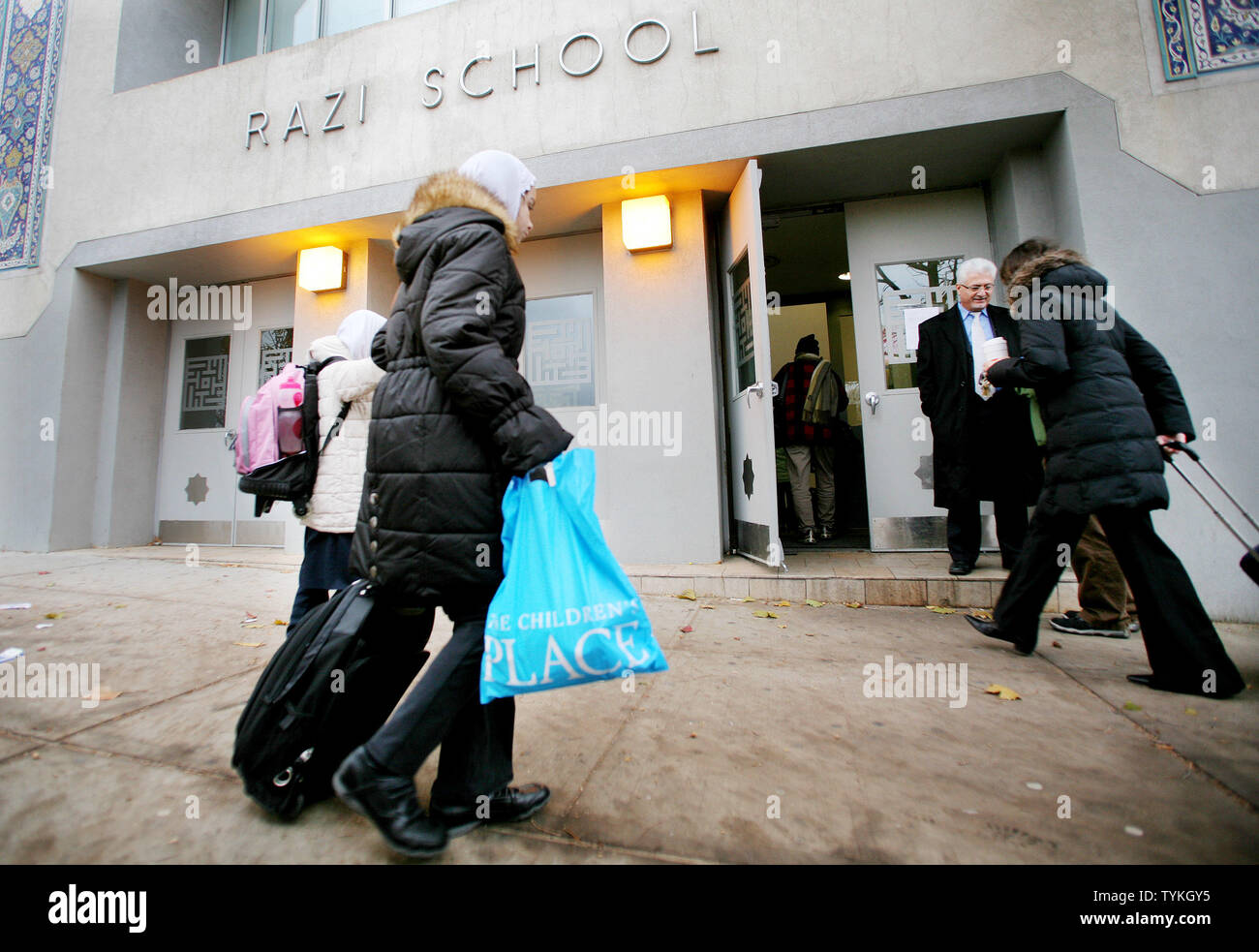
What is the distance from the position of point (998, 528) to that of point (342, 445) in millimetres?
3737

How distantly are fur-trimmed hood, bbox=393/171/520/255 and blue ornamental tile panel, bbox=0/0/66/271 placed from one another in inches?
300

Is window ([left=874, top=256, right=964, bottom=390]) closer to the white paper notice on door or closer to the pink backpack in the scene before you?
the white paper notice on door

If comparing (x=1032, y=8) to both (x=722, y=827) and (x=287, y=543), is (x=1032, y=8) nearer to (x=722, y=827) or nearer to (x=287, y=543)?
(x=722, y=827)

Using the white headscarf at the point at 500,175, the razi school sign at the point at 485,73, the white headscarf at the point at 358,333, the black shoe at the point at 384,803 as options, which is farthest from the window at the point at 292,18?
the black shoe at the point at 384,803

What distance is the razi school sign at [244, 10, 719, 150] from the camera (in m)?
4.47

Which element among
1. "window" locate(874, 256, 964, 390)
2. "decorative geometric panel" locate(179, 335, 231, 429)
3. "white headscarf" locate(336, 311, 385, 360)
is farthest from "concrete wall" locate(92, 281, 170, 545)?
"window" locate(874, 256, 964, 390)

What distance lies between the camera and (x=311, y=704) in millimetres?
1431

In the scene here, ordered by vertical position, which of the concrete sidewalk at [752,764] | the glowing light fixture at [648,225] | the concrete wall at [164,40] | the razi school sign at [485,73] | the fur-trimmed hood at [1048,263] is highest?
the concrete wall at [164,40]

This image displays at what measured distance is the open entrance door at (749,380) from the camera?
13.0 ft

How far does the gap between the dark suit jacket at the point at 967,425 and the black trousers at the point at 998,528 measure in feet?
0.22

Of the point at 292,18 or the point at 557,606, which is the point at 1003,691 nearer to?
the point at 557,606

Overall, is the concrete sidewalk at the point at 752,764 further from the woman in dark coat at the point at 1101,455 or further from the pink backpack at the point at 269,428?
the pink backpack at the point at 269,428
